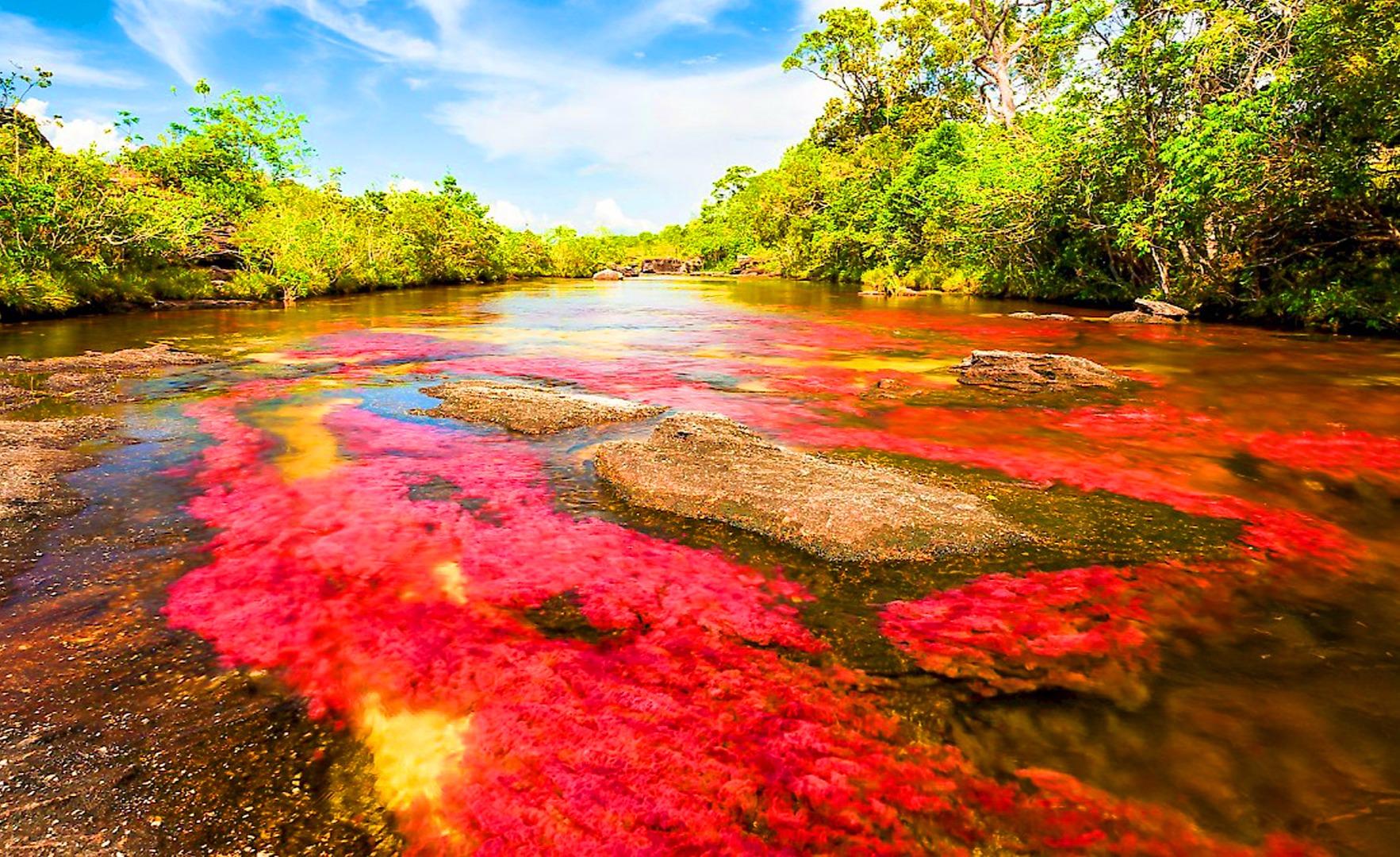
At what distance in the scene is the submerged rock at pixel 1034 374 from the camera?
9.14 metres

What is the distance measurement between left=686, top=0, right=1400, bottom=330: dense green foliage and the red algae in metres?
14.7

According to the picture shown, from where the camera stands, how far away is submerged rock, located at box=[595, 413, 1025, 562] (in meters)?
4.09

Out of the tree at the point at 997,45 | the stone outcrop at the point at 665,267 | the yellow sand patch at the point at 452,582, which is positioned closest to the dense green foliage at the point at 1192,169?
the tree at the point at 997,45

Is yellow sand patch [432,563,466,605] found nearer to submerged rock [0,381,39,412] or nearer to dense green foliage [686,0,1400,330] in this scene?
submerged rock [0,381,39,412]

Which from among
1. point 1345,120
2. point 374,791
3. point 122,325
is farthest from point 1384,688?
point 122,325

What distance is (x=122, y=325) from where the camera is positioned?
15.4 metres

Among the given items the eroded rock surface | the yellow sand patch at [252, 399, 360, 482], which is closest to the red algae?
the yellow sand patch at [252, 399, 360, 482]

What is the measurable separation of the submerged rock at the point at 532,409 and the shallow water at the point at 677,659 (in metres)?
0.50

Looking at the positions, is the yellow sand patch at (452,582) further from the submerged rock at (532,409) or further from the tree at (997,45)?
the tree at (997,45)

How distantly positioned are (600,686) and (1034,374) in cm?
836

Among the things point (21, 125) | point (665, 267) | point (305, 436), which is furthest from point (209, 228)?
point (665, 267)

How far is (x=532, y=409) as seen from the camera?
24.0 feet

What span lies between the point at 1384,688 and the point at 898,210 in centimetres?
3796

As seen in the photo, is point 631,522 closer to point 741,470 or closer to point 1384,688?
point 741,470
